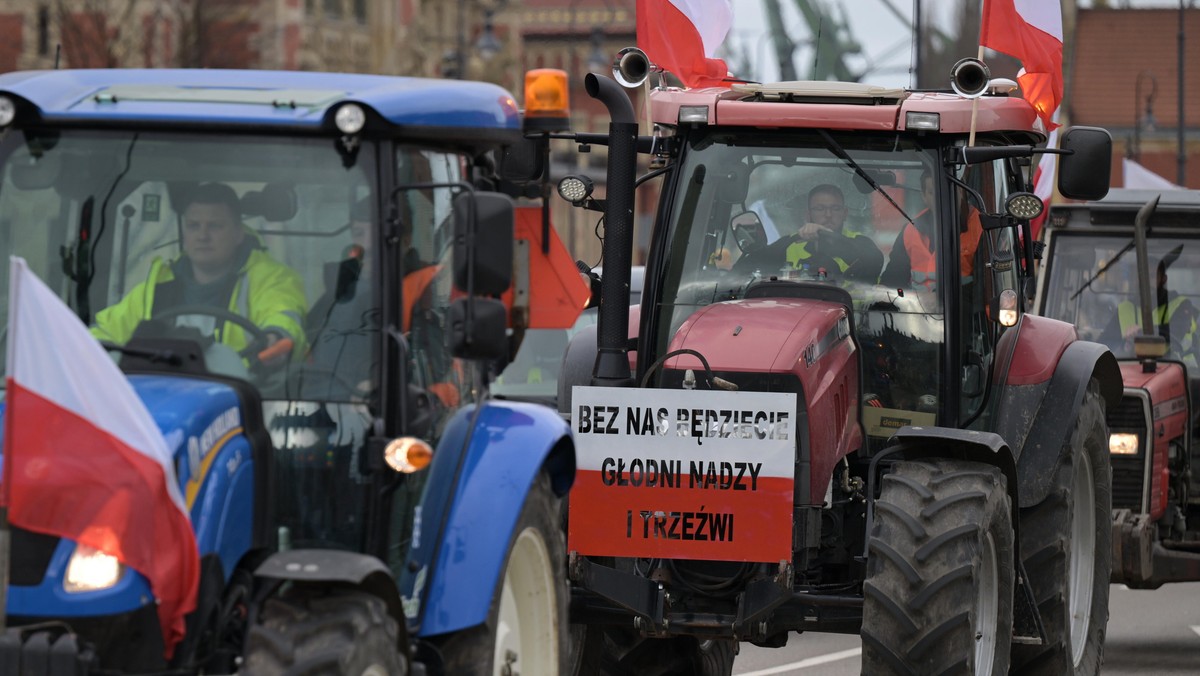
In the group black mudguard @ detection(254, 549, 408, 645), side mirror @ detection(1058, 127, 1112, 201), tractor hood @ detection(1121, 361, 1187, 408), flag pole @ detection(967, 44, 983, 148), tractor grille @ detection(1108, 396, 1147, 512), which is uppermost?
flag pole @ detection(967, 44, 983, 148)

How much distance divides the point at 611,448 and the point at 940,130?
1.82 metres

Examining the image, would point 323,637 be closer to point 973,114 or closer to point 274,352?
point 274,352

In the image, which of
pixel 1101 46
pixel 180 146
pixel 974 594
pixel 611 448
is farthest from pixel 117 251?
pixel 1101 46

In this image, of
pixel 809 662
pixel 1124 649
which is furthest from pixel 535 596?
pixel 1124 649

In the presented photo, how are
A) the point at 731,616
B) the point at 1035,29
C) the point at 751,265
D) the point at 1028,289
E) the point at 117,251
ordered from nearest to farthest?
1. the point at 117,251
2. the point at 731,616
3. the point at 751,265
4. the point at 1028,289
5. the point at 1035,29

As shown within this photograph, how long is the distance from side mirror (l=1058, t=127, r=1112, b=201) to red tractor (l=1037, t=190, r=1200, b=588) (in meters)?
3.35

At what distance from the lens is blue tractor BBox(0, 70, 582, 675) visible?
20.4 ft

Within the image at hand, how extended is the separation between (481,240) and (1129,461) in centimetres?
717

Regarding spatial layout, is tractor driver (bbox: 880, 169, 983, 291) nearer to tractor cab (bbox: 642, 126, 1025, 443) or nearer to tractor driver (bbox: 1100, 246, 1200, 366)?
tractor cab (bbox: 642, 126, 1025, 443)

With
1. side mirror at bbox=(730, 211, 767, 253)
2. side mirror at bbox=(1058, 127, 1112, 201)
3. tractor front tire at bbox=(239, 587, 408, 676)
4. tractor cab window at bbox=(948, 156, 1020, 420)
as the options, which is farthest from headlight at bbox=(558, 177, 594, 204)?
tractor front tire at bbox=(239, 587, 408, 676)

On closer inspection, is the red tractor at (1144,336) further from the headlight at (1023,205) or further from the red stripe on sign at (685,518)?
the red stripe on sign at (685,518)

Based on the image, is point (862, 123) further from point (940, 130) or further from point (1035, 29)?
point (1035, 29)

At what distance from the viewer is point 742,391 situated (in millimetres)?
8320

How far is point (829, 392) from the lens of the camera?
8539mm
